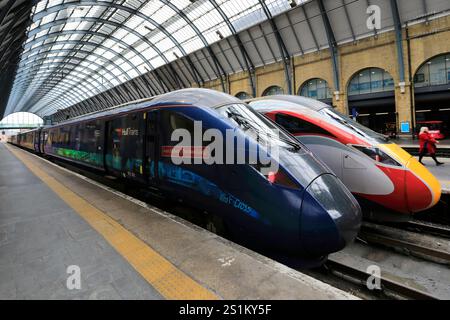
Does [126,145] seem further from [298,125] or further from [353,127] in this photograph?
[353,127]

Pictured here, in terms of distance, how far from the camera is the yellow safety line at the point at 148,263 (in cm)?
233

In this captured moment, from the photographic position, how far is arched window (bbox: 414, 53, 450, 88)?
60.0 ft

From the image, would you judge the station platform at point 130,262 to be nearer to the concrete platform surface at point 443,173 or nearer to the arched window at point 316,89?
the concrete platform surface at point 443,173

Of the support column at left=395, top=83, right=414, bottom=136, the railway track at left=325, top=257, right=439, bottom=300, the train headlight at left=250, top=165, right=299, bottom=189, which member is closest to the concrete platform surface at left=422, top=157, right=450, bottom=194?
the railway track at left=325, top=257, right=439, bottom=300

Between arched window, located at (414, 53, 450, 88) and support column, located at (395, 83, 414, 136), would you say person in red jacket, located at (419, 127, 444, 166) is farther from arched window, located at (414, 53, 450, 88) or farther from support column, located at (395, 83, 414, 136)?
arched window, located at (414, 53, 450, 88)

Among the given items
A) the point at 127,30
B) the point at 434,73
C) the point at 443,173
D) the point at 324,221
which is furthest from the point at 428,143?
the point at 127,30

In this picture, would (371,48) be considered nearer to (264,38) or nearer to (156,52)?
(264,38)

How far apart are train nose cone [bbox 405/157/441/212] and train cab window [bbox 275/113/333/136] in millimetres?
1558

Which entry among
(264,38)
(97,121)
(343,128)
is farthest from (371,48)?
(97,121)

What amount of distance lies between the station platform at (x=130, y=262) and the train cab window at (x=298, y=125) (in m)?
3.22

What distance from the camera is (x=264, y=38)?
24172 mm

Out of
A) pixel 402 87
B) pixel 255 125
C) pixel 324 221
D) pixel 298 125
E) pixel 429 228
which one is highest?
pixel 402 87

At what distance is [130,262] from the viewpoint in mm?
2881

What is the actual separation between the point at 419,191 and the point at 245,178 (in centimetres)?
322
